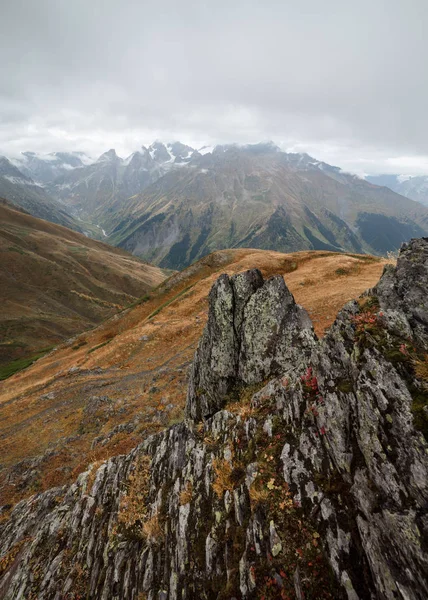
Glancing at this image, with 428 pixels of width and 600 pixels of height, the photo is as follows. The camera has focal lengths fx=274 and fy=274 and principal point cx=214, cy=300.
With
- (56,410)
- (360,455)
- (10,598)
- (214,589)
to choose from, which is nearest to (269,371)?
(360,455)

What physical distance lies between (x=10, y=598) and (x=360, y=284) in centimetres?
4445

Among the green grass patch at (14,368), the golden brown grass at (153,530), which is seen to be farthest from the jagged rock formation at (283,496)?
the green grass patch at (14,368)

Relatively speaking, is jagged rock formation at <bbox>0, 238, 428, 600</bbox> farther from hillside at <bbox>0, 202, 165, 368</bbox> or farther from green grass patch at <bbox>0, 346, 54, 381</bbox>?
hillside at <bbox>0, 202, 165, 368</bbox>

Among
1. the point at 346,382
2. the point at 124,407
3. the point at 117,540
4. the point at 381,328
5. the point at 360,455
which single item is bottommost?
the point at 124,407

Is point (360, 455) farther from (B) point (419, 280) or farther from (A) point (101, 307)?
(A) point (101, 307)

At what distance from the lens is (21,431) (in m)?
31.1

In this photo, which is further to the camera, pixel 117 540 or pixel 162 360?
pixel 162 360

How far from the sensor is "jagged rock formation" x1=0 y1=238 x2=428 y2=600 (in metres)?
6.73

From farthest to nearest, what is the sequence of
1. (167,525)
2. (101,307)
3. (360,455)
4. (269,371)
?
(101,307) → (269,371) → (167,525) → (360,455)

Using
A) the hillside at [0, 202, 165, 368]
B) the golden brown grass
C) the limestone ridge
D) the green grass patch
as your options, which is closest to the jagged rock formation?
the golden brown grass

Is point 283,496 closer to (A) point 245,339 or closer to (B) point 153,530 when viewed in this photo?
(B) point 153,530

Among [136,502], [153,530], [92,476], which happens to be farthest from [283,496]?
[92,476]

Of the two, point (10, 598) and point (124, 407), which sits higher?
point (10, 598)

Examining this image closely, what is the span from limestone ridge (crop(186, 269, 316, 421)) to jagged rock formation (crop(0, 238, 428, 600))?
1.46 feet
